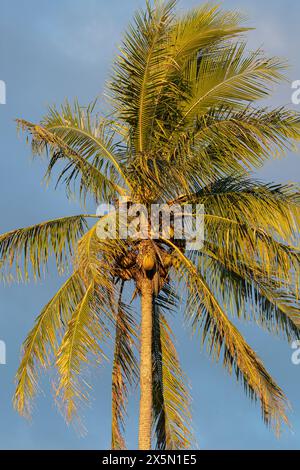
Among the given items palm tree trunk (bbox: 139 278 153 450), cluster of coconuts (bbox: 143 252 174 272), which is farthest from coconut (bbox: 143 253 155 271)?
palm tree trunk (bbox: 139 278 153 450)

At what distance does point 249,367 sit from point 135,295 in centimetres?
253

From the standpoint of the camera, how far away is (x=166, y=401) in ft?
68.3

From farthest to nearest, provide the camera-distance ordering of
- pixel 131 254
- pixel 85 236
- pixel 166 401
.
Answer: pixel 166 401 → pixel 131 254 → pixel 85 236

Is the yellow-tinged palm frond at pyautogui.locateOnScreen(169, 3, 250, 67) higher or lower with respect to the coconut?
higher

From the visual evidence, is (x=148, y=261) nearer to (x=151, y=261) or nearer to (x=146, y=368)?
(x=151, y=261)

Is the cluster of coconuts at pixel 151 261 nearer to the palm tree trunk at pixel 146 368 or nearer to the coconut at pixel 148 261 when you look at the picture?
the coconut at pixel 148 261

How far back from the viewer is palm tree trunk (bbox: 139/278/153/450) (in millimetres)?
18188

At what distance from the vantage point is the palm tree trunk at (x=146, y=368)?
18188 mm

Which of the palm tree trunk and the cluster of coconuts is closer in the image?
the palm tree trunk

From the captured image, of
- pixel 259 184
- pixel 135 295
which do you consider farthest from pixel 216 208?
pixel 135 295

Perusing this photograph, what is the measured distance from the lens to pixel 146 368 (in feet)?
61.1

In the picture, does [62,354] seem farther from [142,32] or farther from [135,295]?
[142,32]

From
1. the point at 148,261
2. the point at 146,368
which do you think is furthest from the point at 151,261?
the point at 146,368

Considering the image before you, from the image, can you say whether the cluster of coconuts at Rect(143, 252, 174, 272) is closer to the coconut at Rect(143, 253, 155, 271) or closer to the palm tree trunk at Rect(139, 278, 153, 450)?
the coconut at Rect(143, 253, 155, 271)
